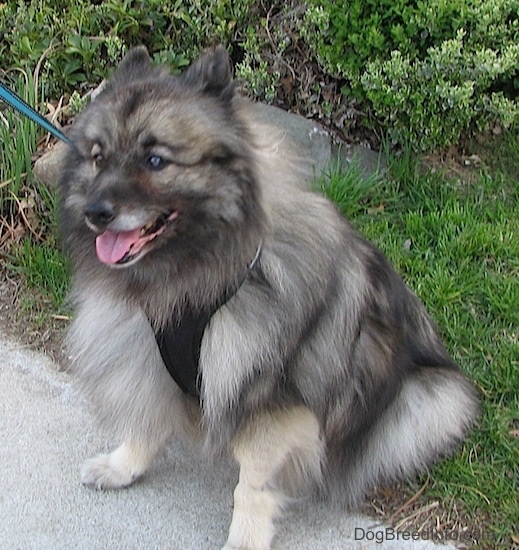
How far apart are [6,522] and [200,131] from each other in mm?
1556

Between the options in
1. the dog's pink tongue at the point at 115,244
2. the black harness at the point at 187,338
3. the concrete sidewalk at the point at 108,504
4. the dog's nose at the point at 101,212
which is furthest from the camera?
the concrete sidewalk at the point at 108,504

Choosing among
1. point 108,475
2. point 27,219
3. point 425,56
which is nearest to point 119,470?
point 108,475

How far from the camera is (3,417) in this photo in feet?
9.91

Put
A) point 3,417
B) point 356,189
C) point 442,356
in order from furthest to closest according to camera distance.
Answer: point 356,189
point 3,417
point 442,356

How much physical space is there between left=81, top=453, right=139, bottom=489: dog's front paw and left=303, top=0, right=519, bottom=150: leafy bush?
2.28 m

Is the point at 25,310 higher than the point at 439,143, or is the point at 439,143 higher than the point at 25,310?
the point at 439,143

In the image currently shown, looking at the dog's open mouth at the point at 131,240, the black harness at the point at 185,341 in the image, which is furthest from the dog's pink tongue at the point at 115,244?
the black harness at the point at 185,341

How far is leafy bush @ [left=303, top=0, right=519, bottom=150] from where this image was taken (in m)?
3.69

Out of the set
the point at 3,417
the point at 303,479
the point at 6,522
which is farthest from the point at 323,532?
the point at 3,417

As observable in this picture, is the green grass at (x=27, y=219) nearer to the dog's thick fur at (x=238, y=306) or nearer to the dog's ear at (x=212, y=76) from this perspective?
the dog's thick fur at (x=238, y=306)

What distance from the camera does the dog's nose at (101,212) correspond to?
194cm

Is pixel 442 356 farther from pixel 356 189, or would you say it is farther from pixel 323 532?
pixel 356 189

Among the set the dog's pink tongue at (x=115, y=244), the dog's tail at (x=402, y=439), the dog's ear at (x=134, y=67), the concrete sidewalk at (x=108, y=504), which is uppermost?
the dog's ear at (x=134, y=67)

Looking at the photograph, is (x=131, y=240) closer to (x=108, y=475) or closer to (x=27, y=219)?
(x=108, y=475)
